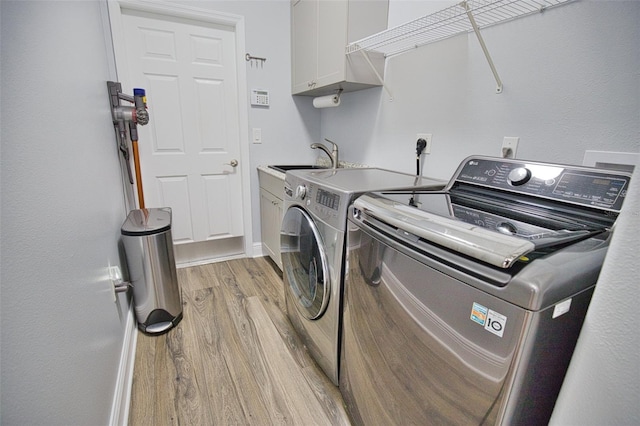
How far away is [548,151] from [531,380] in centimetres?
89

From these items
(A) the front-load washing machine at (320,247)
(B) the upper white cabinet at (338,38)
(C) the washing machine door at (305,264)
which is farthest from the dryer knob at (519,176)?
(B) the upper white cabinet at (338,38)

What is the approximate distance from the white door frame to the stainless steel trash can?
95 cm

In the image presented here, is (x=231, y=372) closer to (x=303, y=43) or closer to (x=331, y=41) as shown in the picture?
(x=331, y=41)

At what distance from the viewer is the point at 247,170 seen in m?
2.62

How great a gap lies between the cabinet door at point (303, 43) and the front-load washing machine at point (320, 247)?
3.49 ft

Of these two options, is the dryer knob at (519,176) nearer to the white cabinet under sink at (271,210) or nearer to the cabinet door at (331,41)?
the cabinet door at (331,41)

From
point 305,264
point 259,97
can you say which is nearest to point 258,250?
point 259,97

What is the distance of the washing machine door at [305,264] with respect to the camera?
4.11 ft

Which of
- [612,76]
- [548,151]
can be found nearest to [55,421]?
[548,151]

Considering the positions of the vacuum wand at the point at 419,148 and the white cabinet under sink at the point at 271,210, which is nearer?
the vacuum wand at the point at 419,148

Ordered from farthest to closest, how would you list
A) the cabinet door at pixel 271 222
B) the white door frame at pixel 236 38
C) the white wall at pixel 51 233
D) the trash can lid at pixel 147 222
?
the cabinet door at pixel 271 222 < the white door frame at pixel 236 38 < the trash can lid at pixel 147 222 < the white wall at pixel 51 233

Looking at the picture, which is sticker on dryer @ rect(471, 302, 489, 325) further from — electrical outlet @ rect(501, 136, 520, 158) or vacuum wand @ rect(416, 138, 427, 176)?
vacuum wand @ rect(416, 138, 427, 176)

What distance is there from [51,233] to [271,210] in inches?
67.2

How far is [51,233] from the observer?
728 millimetres
